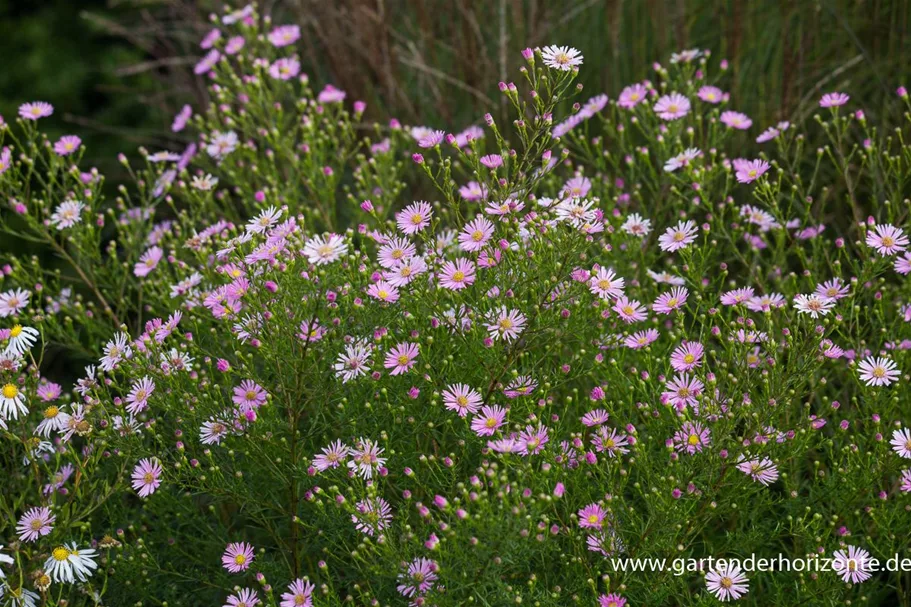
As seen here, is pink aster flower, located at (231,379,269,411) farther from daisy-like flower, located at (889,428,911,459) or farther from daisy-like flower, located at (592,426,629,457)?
daisy-like flower, located at (889,428,911,459)

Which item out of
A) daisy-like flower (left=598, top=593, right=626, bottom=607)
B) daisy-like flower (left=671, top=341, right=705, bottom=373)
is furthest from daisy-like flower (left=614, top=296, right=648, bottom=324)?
daisy-like flower (left=598, top=593, right=626, bottom=607)

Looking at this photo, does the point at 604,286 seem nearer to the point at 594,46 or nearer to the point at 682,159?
the point at 682,159

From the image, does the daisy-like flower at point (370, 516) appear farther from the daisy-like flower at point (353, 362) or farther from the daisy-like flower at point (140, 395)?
the daisy-like flower at point (140, 395)

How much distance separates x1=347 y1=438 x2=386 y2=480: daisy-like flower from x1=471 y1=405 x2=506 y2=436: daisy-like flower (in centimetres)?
21

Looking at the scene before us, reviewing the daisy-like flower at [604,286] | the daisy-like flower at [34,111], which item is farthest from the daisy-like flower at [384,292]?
the daisy-like flower at [34,111]

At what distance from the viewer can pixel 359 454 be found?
215 centimetres

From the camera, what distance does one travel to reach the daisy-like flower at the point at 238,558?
7.20 feet

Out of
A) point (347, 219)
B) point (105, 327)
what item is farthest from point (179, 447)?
point (347, 219)

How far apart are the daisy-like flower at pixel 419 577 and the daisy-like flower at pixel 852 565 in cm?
86

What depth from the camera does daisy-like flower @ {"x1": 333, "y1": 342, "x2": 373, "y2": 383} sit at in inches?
86.6

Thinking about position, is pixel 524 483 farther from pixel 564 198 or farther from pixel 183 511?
pixel 183 511

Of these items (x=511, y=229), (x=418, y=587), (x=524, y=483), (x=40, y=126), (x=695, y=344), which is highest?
(x=40, y=126)

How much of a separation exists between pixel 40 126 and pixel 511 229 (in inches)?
174

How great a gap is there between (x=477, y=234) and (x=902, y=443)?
106 cm
